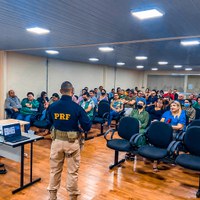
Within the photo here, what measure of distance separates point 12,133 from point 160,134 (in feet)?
7.69

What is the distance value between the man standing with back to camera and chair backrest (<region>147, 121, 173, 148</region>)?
1.61 metres

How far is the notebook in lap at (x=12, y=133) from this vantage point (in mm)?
2926

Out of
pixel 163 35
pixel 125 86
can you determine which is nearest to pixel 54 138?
pixel 163 35

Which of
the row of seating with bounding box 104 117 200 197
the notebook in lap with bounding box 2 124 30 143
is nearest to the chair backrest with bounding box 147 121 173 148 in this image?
the row of seating with bounding box 104 117 200 197

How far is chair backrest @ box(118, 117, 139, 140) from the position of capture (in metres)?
3.97

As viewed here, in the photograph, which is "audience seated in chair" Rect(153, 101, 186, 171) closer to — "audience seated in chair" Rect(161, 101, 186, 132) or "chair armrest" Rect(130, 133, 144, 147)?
"audience seated in chair" Rect(161, 101, 186, 132)

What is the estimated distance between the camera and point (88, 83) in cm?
1084

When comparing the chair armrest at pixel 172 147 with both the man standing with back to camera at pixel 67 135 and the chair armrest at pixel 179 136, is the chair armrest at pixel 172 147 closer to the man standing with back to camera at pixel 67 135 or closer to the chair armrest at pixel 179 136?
the chair armrest at pixel 179 136

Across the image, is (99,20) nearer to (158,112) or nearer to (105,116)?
(158,112)

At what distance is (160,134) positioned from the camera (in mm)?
3756

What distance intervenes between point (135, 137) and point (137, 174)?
2.00 ft

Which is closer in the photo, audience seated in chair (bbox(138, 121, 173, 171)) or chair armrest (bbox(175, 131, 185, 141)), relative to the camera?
audience seated in chair (bbox(138, 121, 173, 171))

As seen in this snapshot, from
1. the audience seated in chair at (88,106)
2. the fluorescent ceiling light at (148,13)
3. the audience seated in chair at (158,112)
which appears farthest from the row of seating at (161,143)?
the audience seated in chair at (88,106)

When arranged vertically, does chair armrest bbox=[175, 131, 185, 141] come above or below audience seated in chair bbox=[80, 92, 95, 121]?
below
